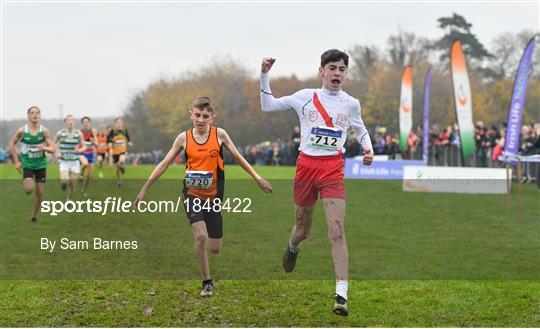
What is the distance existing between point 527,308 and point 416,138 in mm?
24816

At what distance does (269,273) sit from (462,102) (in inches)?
602

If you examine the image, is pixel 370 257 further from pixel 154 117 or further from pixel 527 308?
pixel 154 117

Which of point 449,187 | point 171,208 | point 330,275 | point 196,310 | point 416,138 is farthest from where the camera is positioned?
point 416,138

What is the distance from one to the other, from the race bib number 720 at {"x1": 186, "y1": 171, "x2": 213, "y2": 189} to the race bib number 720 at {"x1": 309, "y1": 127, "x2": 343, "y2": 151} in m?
1.24

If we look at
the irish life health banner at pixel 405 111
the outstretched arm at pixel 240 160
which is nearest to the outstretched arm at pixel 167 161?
the outstretched arm at pixel 240 160

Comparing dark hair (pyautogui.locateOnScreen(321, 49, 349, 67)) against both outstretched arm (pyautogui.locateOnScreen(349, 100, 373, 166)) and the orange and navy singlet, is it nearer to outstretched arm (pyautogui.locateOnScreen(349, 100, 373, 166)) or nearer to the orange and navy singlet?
outstretched arm (pyautogui.locateOnScreen(349, 100, 373, 166))

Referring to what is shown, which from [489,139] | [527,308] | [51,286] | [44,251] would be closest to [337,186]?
[527,308]

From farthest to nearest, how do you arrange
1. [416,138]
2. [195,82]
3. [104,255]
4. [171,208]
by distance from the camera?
[195,82]
[416,138]
[104,255]
[171,208]

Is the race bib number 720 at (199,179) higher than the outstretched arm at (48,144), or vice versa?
the outstretched arm at (48,144)

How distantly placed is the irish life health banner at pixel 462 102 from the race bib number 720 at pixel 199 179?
1705 centimetres

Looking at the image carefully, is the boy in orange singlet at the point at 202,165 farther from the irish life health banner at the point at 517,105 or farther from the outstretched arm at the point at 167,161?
the irish life health banner at the point at 517,105

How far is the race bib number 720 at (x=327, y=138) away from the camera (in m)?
7.36

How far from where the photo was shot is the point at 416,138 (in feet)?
107

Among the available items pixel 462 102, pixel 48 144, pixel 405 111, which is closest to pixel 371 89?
pixel 405 111
